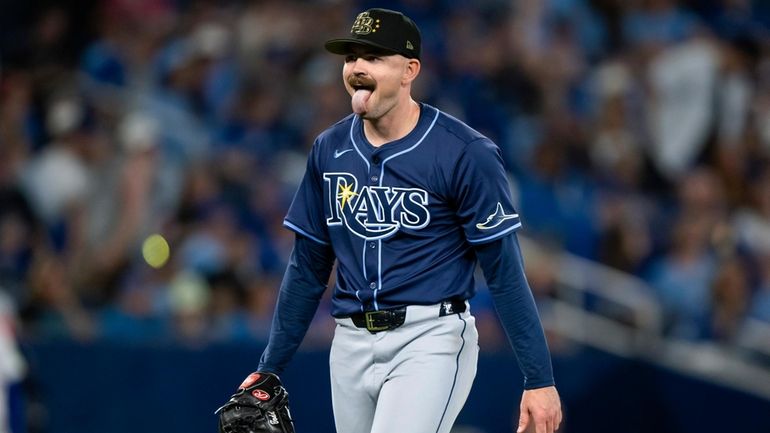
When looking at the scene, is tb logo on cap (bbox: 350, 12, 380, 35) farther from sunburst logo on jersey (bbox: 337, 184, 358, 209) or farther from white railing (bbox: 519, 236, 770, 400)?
white railing (bbox: 519, 236, 770, 400)

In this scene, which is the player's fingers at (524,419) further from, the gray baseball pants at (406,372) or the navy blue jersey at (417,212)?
the navy blue jersey at (417,212)

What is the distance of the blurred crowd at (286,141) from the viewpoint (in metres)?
7.98

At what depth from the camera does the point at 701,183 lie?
8695mm

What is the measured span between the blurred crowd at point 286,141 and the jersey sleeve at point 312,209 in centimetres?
353

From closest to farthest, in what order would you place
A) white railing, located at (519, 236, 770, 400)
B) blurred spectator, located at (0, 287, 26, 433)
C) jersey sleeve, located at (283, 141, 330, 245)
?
jersey sleeve, located at (283, 141, 330, 245), blurred spectator, located at (0, 287, 26, 433), white railing, located at (519, 236, 770, 400)

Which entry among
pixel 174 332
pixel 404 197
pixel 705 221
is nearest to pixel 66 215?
pixel 174 332

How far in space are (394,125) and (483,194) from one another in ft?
1.25

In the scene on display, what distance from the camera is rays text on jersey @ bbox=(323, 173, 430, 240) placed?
3934 mm

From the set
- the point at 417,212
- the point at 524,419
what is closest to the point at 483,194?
the point at 417,212

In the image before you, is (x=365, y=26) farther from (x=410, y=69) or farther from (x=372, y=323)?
(x=372, y=323)

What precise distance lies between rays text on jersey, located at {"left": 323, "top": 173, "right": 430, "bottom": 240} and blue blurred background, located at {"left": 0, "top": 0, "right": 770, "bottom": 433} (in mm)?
3555

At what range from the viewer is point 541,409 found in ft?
12.5

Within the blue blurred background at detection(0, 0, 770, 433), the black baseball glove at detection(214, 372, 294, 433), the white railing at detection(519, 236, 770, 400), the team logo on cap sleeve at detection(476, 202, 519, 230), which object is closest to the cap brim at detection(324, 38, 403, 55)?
the team logo on cap sleeve at detection(476, 202, 519, 230)

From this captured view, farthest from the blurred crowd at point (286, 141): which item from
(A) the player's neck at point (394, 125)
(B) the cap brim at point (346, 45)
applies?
(B) the cap brim at point (346, 45)
